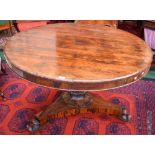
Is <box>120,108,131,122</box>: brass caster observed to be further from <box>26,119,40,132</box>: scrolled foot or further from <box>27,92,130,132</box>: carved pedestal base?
<box>26,119,40,132</box>: scrolled foot

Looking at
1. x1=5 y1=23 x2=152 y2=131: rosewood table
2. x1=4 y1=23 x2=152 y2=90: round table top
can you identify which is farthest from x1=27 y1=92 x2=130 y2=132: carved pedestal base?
x1=4 y1=23 x2=152 y2=90: round table top

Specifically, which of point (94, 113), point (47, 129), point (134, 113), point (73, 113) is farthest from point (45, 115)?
point (134, 113)

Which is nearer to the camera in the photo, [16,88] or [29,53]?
[29,53]

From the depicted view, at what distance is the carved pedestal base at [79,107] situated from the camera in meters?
2.18

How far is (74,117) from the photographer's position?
2.29 meters

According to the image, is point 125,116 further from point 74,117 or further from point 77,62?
point 77,62

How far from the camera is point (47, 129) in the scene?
212 cm

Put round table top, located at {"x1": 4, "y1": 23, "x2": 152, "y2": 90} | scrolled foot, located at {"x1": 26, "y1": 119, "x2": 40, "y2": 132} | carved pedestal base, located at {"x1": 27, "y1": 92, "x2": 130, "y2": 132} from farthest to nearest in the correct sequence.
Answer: carved pedestal base, located at {"x1": 27, "y1": 92, "x2": 130, "y2": 132}, scrolled foot, located at {"x1": 26, "y1": 119, "x2": 40, "y2": 132}, round table top, located at {"x1": 4, "y1": 23, "x2": 152, "y2": 90}

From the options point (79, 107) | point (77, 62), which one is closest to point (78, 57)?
point (77, 62)

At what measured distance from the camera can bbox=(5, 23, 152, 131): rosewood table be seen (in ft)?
4.81

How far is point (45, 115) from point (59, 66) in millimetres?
721

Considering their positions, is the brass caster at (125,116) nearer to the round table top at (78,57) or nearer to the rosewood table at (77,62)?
the rosewood table at (77,62)

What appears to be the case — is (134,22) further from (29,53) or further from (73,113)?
(29,53)

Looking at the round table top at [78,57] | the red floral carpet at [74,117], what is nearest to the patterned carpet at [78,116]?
the red floral carpet at [74,117]
